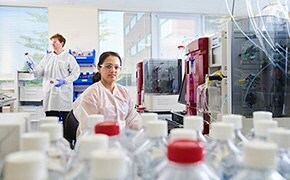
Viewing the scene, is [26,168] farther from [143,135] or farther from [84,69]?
[84,69]

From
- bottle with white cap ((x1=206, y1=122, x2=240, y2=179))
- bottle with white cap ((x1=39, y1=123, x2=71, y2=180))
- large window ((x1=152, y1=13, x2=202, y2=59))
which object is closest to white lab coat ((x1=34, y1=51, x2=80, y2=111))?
large window ((x1=152, y1=13, x2=202, y2=59))

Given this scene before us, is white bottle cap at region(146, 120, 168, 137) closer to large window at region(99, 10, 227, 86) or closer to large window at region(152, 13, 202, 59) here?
large window at region(99, 10, 227, 86)

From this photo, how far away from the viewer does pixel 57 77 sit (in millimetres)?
3844

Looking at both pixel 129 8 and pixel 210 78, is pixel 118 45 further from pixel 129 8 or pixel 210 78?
pixel 210 78

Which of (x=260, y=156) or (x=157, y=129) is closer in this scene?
(x=260, y=156)

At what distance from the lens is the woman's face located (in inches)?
73.9

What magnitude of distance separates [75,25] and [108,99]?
4.31 metres

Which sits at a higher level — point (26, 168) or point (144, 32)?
point (144, 32)

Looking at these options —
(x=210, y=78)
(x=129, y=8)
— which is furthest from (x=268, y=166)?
(x=129, y=8)

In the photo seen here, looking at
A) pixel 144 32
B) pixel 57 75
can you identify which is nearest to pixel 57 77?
pixel 57 75

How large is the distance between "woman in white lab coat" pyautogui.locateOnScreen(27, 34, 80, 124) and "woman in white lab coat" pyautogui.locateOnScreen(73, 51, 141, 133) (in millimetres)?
1995

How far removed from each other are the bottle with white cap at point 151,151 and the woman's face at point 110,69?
1.24 metres

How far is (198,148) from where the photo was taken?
1.49 ft

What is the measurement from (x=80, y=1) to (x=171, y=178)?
5353 mm
